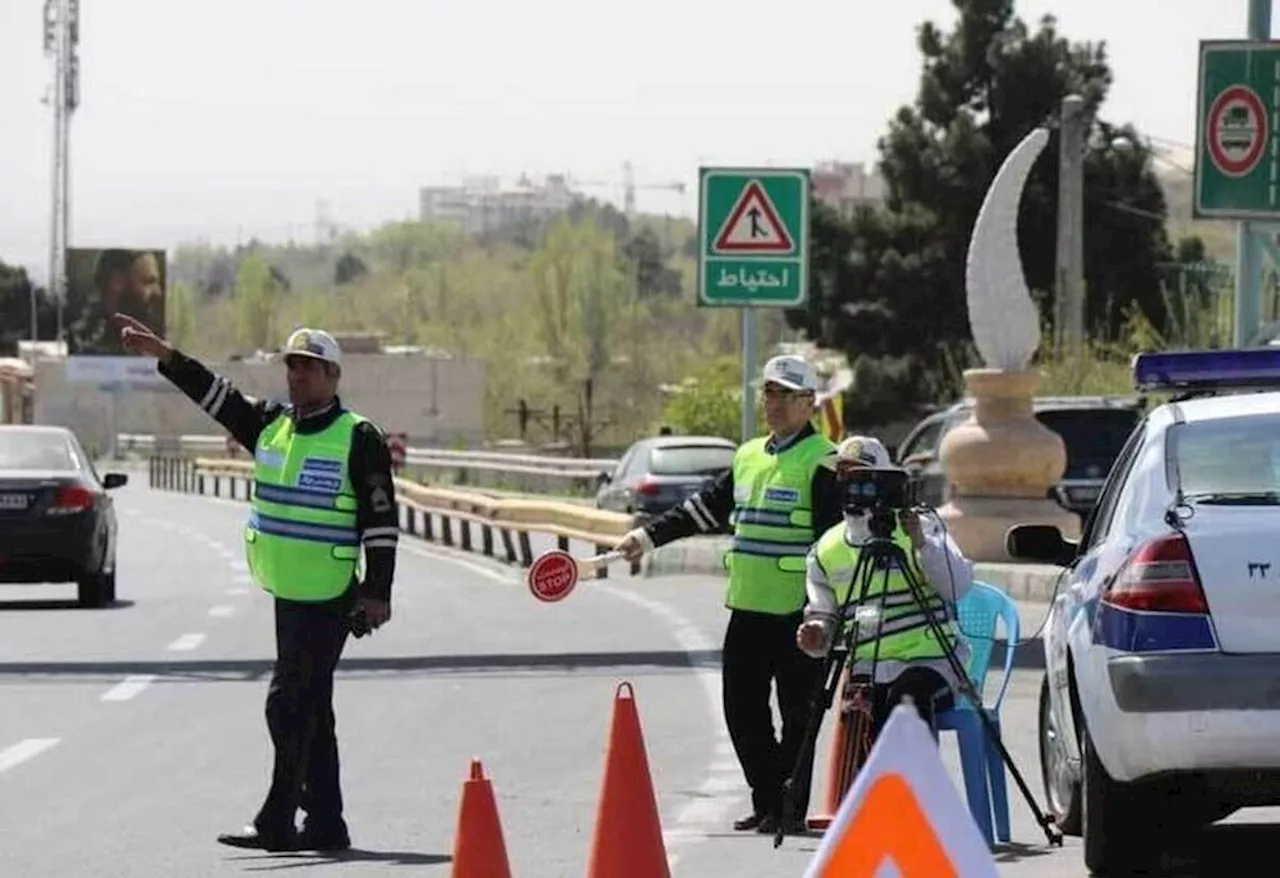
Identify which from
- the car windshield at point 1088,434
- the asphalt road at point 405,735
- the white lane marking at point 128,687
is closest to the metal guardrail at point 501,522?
the asphalt road at point 405,735

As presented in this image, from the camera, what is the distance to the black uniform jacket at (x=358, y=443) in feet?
38.3

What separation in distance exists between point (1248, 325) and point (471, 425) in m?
130

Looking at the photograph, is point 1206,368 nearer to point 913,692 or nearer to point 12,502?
point 913,692

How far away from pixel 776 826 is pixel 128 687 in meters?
7.88

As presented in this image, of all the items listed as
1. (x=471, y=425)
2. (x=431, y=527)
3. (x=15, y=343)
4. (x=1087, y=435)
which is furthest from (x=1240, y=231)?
(x=15, y=343)

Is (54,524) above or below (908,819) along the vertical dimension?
below

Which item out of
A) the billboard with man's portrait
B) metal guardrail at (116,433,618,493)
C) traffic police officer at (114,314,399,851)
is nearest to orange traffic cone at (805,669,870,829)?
traffic police officer at (114,314,399,851)

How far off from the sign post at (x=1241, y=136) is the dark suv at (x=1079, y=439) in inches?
233

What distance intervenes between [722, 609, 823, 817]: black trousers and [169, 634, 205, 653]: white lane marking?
1040 cm

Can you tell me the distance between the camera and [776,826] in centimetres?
1185

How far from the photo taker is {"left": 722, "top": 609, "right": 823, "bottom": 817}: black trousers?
12117 millimetres

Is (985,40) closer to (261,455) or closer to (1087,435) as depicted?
(1087,435)

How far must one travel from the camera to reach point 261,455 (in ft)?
39.1

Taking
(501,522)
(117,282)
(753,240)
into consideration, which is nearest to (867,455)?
(753,240)
